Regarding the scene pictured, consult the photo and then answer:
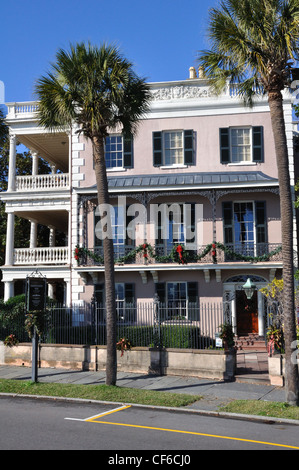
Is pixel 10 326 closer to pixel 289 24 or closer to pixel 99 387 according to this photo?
pixel 99 387

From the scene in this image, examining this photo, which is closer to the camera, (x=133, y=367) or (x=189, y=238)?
(x=133, y=367)

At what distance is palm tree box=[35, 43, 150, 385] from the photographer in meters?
13.6

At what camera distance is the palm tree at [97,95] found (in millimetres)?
13586

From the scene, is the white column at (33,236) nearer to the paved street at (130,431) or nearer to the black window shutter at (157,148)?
the black window shutter at (157,148)

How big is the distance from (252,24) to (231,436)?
9.62 m

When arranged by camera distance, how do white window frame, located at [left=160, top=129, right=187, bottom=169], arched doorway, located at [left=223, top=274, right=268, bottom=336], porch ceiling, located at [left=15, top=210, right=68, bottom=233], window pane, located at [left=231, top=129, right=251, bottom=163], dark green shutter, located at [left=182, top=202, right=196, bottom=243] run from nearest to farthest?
arched doorway, located at [left=223, top=274, right=268, bottom=336] → dark green shutter, located at [left=182, top=202, right=196, bottom=243] → window pane, located at [left=231, top=129, right=251, bottom=163] → white window frame, located at [left=160, top=129, right=187, bottom=169] → porch ceiling, located at [left=15, top=210, right=68, bottom=233]

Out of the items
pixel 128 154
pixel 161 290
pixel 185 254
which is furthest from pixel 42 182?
pixel 185 254

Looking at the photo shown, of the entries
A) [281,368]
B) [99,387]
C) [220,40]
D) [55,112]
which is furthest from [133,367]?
[220,40]

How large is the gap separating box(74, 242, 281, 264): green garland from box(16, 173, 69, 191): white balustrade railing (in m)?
3.79

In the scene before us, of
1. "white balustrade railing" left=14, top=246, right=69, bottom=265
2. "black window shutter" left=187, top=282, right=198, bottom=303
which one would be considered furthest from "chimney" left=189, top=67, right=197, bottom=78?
"white balustrade railing" left=14, top=246, right=69, bottom=265

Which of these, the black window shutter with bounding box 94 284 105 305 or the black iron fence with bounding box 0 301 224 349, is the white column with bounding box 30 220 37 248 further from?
the black iron fence with bounding box 0 301 224 349

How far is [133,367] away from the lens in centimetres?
1622

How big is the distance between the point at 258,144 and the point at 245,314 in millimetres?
7790

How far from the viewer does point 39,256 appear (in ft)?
76.8
